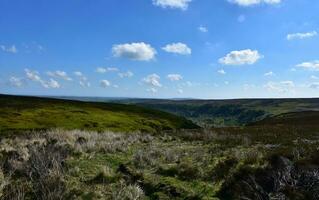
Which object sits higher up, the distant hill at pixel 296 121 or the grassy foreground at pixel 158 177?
the grassy foreground at pixel 158 177

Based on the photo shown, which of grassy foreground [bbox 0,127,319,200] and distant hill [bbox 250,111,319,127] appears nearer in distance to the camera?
grassy foreground [bbox 0,127,319,200]

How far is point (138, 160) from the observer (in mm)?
18812

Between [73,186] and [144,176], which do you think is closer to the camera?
[73,186]

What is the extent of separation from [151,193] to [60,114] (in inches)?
2629

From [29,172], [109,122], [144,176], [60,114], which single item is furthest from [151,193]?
[60,114]

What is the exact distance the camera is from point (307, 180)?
1256 centimetres

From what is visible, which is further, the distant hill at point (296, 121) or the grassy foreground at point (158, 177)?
the distant hill at point (296, 121)

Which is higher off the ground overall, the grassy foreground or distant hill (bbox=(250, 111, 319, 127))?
the grassy foreground

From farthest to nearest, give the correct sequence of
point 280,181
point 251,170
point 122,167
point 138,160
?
point 138,160, point 122,167, point 251,170, point 280,181

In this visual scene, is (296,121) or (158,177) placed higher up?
(158,177)

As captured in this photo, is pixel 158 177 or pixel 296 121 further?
pixel 296 121

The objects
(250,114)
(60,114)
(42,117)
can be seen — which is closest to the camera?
(42,117)

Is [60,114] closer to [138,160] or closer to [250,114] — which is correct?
[138,160]

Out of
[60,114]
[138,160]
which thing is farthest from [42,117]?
[138,160]
